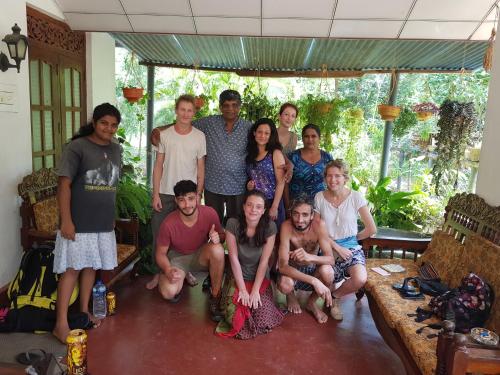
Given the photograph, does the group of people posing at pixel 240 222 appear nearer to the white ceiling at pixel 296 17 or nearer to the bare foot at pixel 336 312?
the bare foot at pixel 336 312

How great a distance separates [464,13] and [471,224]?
1.84m

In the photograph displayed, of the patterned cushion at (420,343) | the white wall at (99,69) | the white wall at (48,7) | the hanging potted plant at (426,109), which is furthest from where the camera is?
the hanging potted plant at (426,109)

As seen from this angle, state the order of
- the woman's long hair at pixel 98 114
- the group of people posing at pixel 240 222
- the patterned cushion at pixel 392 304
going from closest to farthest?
the patterned cushion at pixel 392 304 < the woman's long hair at pixel 98 114 < the group of people posing at pixel 240 222

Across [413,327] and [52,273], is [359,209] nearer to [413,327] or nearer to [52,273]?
[413,327]

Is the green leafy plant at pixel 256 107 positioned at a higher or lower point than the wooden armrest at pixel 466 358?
higher

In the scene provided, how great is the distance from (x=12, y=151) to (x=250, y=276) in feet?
6.68

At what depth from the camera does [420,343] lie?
2.07m

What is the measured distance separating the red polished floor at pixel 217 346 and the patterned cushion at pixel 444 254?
25.3 inches

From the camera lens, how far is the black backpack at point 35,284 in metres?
2.75

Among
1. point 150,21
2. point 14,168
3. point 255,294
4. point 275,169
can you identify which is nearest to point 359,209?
point 275,169

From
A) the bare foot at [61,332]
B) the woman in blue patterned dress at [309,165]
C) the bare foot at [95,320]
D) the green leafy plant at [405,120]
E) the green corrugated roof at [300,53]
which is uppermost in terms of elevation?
the green corrugated roof at [300,53]

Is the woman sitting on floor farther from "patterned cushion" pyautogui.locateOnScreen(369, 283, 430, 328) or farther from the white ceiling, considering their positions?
the white ceiling

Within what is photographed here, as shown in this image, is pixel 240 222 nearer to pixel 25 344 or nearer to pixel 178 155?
pixel 178 155

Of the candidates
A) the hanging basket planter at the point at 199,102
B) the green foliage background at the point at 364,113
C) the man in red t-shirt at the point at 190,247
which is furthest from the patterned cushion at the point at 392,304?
the hanging basket planter at the point at 199,102
